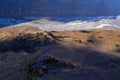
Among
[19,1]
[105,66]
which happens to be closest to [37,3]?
[19,1]

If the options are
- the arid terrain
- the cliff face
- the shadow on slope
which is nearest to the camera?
the arid terrain

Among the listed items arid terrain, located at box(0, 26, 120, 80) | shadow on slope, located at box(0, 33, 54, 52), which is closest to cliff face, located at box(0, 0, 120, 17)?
arid terrain, located at box(0, 26, 120, 80)

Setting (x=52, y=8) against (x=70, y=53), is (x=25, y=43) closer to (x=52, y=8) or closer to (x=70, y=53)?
(x=70, y=53)

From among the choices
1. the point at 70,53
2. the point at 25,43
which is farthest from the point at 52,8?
the point at 70,53

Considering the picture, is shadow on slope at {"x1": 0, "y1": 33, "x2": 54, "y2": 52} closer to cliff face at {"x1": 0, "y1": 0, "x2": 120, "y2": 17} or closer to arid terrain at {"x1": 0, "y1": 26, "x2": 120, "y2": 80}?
arid terrain at {"x1": 0, "y1": 26, "x2": 120, "y2": 80}

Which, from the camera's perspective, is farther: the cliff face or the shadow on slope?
the cliff face

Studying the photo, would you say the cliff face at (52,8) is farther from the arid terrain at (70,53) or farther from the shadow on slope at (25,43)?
the shadow on slope at (25,43)
